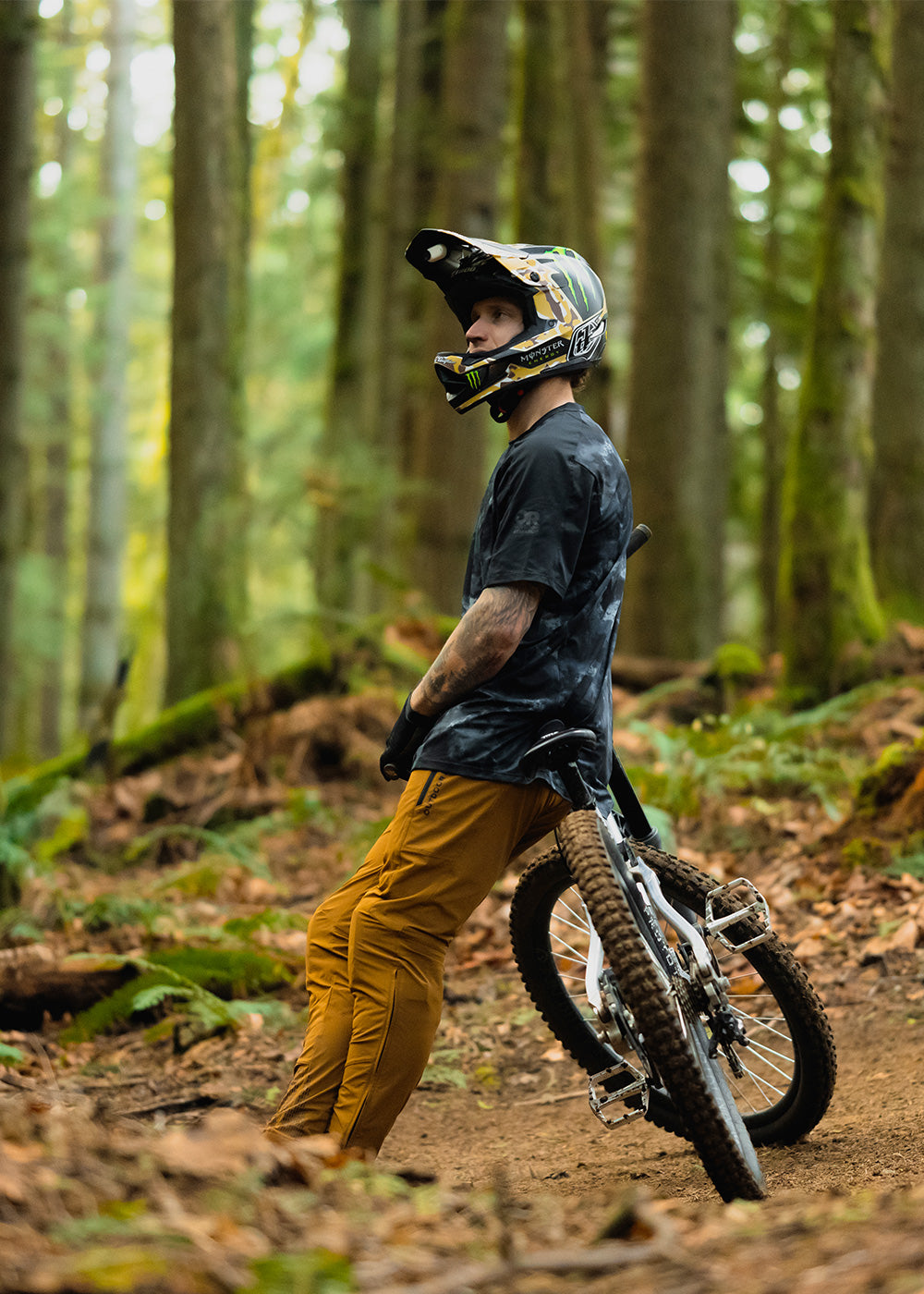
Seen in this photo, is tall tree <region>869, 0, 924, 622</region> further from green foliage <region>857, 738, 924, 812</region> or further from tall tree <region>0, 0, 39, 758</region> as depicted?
tall tree <region>0, 0, 39, 758</region>

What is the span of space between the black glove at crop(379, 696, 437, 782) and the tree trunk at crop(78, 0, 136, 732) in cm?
1719

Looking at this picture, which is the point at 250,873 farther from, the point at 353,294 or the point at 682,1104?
the point at 353,294

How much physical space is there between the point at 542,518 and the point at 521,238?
1228 cm

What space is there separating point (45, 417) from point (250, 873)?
2037cm

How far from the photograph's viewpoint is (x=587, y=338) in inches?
155

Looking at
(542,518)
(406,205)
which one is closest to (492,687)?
(542,518)

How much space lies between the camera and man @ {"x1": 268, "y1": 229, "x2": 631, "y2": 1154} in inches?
144

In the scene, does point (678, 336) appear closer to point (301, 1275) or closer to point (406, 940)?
point (406, 940)

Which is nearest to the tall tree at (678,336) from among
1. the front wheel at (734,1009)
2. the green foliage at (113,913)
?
the green foliage at (113,913)

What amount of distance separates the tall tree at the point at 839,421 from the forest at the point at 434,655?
3cm

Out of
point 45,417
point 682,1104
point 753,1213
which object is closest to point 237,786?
point 682,1104

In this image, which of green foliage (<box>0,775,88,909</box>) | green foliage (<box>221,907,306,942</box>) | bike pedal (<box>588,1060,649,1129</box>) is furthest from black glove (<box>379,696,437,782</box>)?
green foliage (<box>0,775,88,909</box>)

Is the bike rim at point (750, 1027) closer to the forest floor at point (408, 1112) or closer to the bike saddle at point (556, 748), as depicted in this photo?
the forest floor at point (408, 1112)

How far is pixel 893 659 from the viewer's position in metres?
8.77
